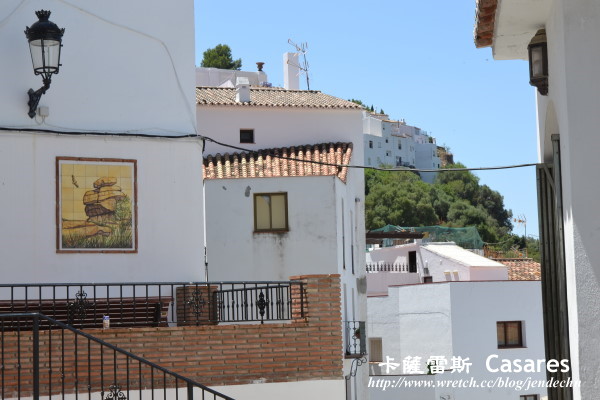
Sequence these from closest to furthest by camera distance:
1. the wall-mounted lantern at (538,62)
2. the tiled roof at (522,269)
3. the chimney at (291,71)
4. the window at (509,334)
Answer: the wall-mounted lantern at (538,62), the window at (509,334), the chimney at (291,71), the tiled roof at (522,269)

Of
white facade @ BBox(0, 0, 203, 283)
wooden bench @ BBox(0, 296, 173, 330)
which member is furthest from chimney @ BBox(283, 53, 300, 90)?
wooden bench @ BBox(0, 296, 173, 330)

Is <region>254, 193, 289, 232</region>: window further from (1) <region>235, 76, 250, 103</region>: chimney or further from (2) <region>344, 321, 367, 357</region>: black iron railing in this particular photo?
(1) <region>235, 76, 250, 103</region>: chimney

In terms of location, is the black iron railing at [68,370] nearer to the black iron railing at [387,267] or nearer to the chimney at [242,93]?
the chimney at [242,93]

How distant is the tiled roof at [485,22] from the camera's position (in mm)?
9555

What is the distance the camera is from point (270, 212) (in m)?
28.9

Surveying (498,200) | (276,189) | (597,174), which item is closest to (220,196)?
(276,189)

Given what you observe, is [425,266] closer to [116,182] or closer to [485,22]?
[116,182]

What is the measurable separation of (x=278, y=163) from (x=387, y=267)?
61.2 ft

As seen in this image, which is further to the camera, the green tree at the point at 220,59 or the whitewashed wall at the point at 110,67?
the green tree at the point at 220,59

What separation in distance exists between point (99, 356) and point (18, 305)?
261 centimetres

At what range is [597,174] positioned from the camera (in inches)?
310

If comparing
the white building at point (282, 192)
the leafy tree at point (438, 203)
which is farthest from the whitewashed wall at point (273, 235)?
the leafy tree at point (438, 203)

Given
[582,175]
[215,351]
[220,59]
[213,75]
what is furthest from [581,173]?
[220,59]

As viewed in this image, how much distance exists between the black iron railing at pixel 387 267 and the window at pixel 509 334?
10.1 meters
